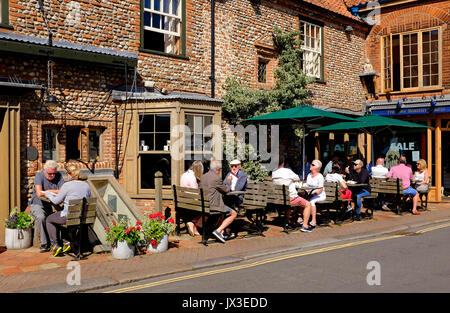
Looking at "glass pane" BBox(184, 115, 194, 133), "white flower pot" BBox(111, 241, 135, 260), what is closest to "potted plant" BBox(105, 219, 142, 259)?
"white flower pot" BBox(111, 241, 135, 260)

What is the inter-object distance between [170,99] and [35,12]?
11.7 feet

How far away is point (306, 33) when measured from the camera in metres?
17.6

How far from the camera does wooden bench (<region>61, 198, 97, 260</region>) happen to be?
7.91 m

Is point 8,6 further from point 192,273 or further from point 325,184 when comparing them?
point 325,184

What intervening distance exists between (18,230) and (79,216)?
1.78m

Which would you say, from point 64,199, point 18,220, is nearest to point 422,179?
point 64,199

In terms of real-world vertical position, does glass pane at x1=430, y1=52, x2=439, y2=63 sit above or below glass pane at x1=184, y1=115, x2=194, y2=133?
above

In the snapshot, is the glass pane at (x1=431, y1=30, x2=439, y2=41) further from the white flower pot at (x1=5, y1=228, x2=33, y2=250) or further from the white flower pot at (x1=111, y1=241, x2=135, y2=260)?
the white flower pot at (x1=5, y1=228, x2=33, y2=250)

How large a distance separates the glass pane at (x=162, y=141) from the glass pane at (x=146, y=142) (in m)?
0.14

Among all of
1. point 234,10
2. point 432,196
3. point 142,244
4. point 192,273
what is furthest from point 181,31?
point 432,196

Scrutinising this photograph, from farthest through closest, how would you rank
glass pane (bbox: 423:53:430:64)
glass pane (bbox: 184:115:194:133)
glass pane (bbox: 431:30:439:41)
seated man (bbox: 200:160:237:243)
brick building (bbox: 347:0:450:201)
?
1. glass pane (bbox: 423:53:430:64)
2. glass pane (bbox: 431:30:439:41)
3. brick building (bbox: 347:0:450:201)
4. glass pane (bbox: 184:115:194:133)
5. seated man (bbox: 200:160:237:243)

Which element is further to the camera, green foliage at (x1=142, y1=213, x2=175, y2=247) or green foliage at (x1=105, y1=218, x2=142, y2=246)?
green foliage at (x1=142, y1=213, x2=175, y2=247)

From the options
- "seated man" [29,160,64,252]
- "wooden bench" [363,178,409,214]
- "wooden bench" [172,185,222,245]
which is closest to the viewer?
"seated man" [29,160,64,252]

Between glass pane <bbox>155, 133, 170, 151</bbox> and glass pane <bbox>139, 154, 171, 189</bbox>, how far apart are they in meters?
0.21
